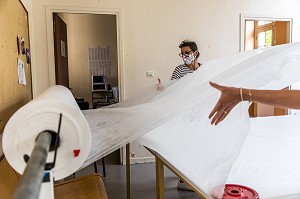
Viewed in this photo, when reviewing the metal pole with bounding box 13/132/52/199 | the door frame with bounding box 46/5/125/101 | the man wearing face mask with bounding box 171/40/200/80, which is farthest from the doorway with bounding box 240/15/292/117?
the metal pole with bounding box 13/132/52/199

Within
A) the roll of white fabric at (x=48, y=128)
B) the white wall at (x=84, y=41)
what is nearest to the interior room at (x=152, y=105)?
the roll of white fabric at (x=48, y=128)

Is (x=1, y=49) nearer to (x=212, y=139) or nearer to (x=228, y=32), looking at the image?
(x=212, y=139)

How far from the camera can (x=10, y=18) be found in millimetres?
1894

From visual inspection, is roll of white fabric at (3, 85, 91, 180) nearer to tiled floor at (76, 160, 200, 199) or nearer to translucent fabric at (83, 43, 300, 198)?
translucent fabric at (83, 43, 300, 198)

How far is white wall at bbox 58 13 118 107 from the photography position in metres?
5.86

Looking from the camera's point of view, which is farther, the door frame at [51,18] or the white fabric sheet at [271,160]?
the door frame at [51,18]

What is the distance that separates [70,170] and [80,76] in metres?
5.54

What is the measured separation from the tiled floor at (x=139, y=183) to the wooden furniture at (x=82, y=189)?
0.87 m

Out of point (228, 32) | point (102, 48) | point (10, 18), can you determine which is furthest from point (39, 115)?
point (102, 48)

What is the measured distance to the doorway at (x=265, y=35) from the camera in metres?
4.07

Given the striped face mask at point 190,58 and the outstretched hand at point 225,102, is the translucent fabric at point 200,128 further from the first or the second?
the striped face mask at point 190,58

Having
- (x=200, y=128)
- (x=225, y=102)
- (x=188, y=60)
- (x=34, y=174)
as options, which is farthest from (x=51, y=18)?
(x=34, y=174)

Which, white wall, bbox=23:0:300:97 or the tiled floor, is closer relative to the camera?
the tiled floor

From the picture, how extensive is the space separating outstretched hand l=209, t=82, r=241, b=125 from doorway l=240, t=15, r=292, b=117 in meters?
2.80
